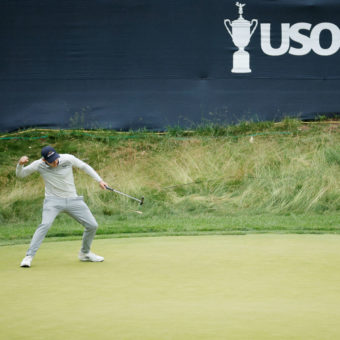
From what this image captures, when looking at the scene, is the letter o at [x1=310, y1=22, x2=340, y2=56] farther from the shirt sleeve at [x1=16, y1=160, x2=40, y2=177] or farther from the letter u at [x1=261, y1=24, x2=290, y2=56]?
the shirt sleeve at [x1=16, y1=160, x2=40, y2=177]

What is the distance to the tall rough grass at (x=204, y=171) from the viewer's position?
49.4 ft

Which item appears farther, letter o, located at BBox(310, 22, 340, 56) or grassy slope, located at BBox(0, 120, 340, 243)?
letter o, located at BBox(310, 22, 340, 56)

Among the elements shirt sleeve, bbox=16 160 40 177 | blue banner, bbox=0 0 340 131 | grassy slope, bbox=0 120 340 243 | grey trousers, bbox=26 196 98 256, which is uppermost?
blue banner, bbox=0 0 340 131

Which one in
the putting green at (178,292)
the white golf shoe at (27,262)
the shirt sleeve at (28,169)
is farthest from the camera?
the shirt sleeve at (28,169)

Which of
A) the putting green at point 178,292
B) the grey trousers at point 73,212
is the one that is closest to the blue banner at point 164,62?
the putting green at point 178,292

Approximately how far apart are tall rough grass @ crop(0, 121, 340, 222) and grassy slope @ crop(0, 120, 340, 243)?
22 millimetres

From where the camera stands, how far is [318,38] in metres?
18.7

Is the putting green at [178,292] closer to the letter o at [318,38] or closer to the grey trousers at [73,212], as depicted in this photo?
the grey trousers at [73,212]

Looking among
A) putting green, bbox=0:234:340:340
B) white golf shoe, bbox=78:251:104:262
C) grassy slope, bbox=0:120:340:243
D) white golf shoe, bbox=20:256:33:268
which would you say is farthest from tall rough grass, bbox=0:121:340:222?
white golf shoe, bbox=20:256:33:268

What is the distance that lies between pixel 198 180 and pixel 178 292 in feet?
28.5

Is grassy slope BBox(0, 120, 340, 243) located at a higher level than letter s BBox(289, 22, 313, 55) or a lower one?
lower

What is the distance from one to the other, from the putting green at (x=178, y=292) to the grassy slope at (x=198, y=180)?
251 centimetres

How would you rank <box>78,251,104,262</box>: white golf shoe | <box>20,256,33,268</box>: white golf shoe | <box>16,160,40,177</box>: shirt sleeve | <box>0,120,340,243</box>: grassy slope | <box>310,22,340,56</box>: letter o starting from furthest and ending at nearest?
<box>310,22,340,56</box>: letter o → <box>0,120,340,243</box>: grassy slope → <box>16,160,40,177</box>: shirt sleeve → <box>78,251,104,262</box>: white golf shoe → <box>20,256,33,268</box>: white golf shoe

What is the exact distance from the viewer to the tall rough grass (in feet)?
49.4
